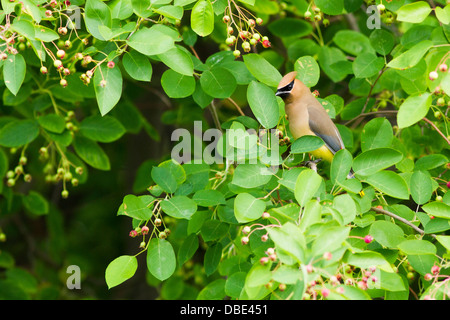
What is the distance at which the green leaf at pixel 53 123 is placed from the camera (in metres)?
3.23

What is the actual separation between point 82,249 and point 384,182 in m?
3.92

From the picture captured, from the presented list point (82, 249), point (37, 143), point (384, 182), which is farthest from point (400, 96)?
point (82, 249)

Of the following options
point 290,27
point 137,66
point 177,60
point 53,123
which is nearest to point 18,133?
point 53,123

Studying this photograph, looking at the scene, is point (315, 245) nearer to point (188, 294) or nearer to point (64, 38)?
point (64, 38)

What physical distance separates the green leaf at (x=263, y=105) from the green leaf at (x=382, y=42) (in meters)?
0.88

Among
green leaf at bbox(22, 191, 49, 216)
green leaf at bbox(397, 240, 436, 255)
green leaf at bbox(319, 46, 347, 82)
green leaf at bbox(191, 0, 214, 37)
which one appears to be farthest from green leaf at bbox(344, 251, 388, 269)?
green leaf at bbox(22, 191, 49, 216)

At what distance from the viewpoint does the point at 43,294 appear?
4074 mm

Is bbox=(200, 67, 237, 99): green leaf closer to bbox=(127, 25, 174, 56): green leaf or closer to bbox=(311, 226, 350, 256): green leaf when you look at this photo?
bbox=(127, 25, 174, 56): green leaf

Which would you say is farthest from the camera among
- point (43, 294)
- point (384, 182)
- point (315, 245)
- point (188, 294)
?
point (43, 294)

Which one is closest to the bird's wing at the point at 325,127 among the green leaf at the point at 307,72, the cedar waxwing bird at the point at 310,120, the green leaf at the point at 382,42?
the cedar waxwing bird at the point at 310,120

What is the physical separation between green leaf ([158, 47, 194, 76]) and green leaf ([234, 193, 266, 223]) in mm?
565

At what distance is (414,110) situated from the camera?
217 cm

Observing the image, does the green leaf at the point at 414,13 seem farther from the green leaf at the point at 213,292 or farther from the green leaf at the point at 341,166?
the green leaf at the point at 213,292

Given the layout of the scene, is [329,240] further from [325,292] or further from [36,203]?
[36,203]
